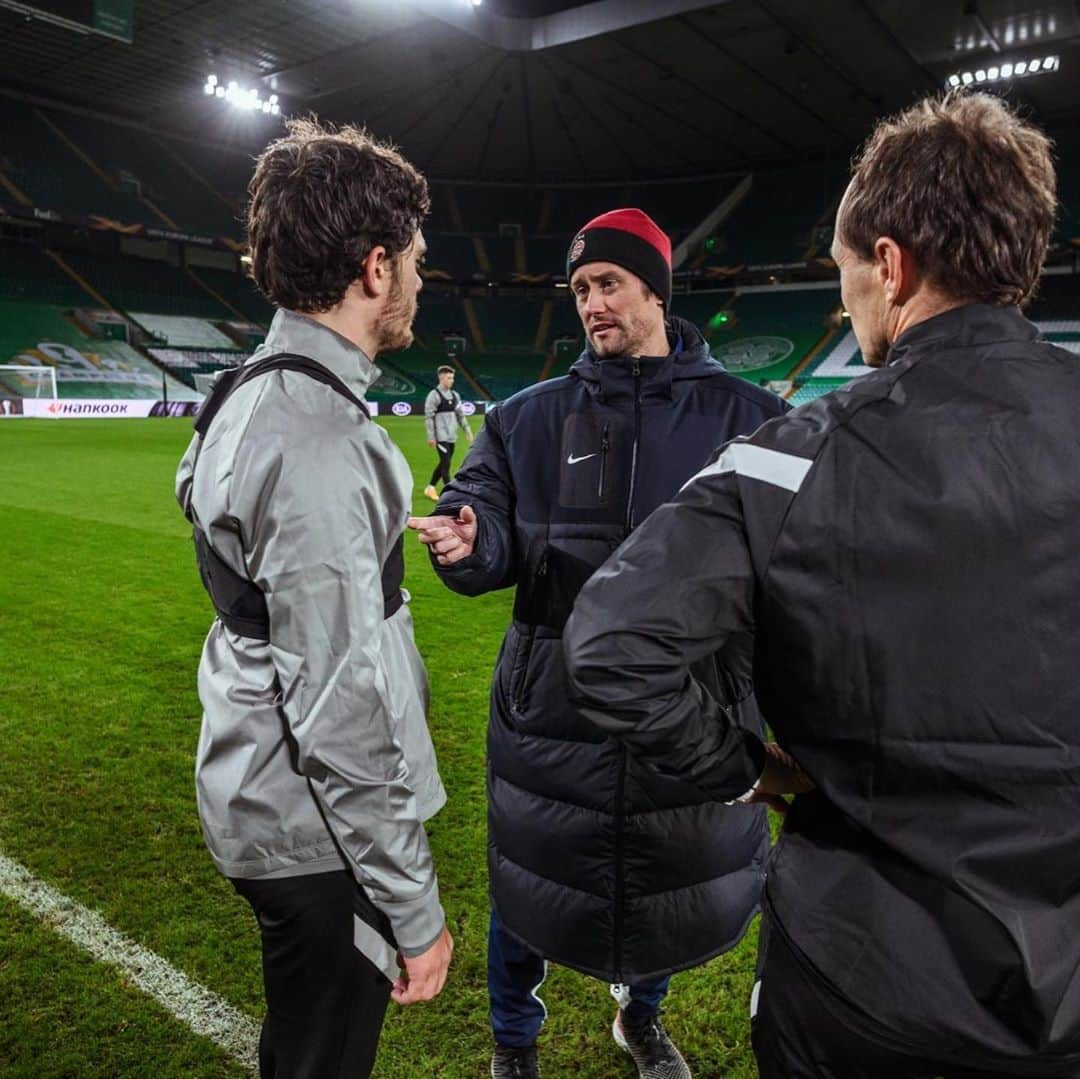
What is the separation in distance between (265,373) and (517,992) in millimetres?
1847

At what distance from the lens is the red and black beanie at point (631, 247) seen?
257 centimetres

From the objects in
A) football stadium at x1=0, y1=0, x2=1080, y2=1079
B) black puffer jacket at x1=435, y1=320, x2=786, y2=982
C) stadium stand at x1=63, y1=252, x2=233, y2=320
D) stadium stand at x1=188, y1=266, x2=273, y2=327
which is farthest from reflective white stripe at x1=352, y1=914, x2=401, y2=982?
stadium stand at x1=188, y1=266, x2=273, y2=327

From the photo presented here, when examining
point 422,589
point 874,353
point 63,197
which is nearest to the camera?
point 874,353

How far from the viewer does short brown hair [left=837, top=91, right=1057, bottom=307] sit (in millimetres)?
1217

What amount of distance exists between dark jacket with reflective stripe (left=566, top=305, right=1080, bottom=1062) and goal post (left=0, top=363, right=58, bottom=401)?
31.0 m

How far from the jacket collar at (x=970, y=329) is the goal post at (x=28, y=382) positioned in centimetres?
3109

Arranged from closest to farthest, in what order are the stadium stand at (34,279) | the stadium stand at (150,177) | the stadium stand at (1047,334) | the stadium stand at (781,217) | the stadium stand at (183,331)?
the stadium stand at (34,279), the stadium stand at (1047,334), the stadium stand at (183,331), the stadium stand at (150,177), the stadium stand at (781,217)

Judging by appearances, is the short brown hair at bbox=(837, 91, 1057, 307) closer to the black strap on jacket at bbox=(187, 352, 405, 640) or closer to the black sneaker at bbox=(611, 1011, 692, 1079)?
the black strap on jacket at bbox=(187, 352, 405, 640)

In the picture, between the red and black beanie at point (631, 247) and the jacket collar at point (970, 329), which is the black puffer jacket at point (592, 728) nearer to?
the red and black beanie at point (631, 247)

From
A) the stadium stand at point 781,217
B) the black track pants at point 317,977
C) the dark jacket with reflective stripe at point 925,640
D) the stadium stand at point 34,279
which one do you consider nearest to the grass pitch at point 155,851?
Answer: the black track pants at point 317,977

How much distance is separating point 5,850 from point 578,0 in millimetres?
32949

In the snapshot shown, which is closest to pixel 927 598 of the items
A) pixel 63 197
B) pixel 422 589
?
pixel 422 589

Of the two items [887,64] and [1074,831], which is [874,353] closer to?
[1074,831]

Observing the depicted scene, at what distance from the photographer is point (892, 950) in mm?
1169
